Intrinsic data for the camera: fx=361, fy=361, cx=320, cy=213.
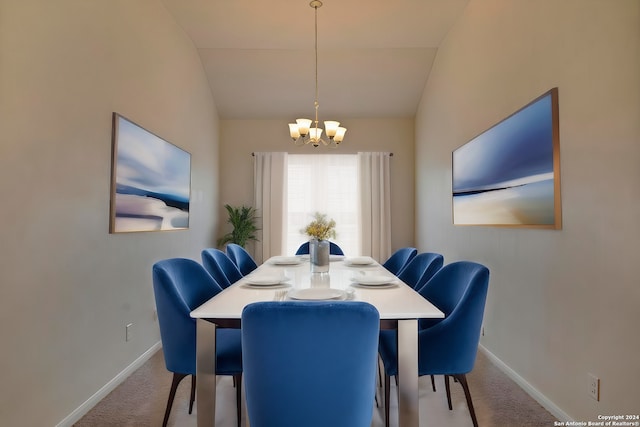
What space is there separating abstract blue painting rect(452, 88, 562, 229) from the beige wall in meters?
1.94

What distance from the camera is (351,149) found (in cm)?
553

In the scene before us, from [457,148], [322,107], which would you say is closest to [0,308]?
[457,148]

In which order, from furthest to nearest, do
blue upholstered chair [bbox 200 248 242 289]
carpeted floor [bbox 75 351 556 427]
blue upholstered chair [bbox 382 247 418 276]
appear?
1. blue upholstered chair [bbox 382 247 418 276]
2. blue upholstered chair [bbox 200 248 242 289]
3. carpeted floor [bbox 75 351 556 427]

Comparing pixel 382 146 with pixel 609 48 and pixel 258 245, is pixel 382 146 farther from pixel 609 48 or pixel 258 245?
pixel 609 48

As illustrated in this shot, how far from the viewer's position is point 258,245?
17.9 feet

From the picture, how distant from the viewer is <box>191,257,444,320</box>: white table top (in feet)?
4.69

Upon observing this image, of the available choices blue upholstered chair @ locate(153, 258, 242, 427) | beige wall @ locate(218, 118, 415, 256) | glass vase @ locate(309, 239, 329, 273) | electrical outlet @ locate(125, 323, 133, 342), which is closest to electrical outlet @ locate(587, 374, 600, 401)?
glass vase @ locate(309, 239, 329, 273)

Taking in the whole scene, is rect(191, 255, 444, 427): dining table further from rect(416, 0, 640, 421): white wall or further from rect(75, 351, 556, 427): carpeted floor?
rect(416, 0, 640, 421): white wall

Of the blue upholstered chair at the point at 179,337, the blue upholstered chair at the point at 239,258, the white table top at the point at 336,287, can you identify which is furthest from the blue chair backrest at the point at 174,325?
the blue upholstered chair at the point at 239,258

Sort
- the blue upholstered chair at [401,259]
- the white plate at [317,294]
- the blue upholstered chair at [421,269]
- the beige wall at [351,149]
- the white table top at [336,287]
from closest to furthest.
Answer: the white table top at [336,287], the white plate at [317,294], the blue upholstered chair at [421,269], the blue upholstered chair at [401,259], the beige wall at [351,149]

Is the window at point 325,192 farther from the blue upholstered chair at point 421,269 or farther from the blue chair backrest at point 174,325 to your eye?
the blue chair backrest at point 174,325

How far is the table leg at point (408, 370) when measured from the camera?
4.78ft

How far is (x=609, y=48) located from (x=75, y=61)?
2.89 metres

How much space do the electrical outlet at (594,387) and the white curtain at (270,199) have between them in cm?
406
